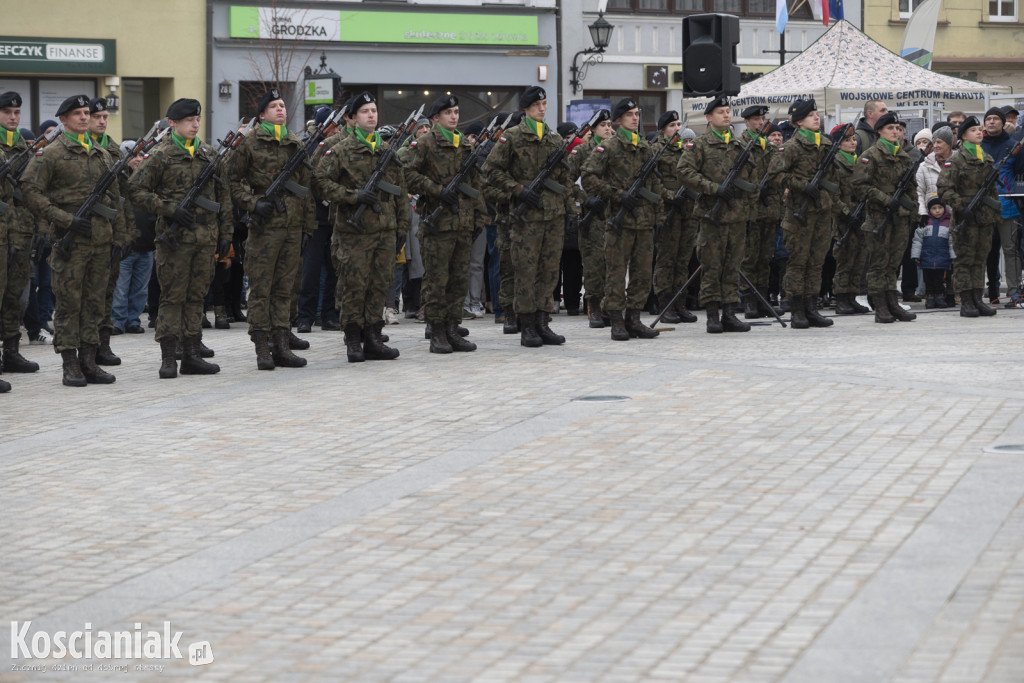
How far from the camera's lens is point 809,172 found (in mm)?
15672

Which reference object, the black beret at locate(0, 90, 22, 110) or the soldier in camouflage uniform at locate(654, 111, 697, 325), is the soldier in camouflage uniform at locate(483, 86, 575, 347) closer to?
the soldier in camouflage uniform at locate(654, 111, 697, 325)

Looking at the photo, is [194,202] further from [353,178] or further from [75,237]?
[353,178]

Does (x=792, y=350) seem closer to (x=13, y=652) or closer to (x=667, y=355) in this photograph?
(x=667, y=355)

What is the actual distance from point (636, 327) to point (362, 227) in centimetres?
296

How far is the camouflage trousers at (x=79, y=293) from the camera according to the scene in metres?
12.1

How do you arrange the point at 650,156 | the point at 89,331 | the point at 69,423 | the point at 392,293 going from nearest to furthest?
the point at 69,423 < the point at 89,331 < the point at 650,156 < the point at 392,293

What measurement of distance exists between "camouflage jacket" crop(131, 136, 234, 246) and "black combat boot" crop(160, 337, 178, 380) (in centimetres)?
77

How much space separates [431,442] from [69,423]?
2.56 meters

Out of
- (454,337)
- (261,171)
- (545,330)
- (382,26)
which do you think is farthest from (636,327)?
(382,26)

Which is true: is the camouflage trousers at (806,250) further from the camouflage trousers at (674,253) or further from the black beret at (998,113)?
the black beret at (998,113)

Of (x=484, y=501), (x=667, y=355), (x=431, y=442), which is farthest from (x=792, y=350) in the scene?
(x=484, y=501)

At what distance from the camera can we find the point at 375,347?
527 inches

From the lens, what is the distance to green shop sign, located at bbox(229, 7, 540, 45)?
3222 cm

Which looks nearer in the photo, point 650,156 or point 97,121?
point 97,121
